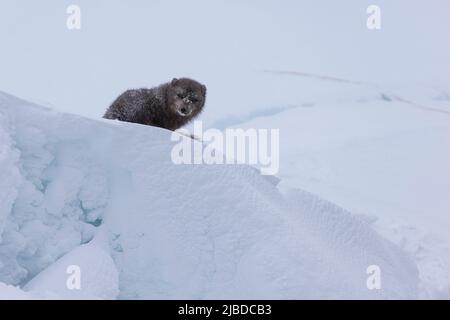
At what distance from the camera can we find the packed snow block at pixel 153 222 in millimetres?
3680

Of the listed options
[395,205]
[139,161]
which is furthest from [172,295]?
[395,205]

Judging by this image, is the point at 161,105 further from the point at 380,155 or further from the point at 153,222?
the point at 380,155

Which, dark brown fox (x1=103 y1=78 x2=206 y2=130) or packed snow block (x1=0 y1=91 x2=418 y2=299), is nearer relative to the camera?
packed snow block (x1=0 y1=91 x2=418 y2=299)

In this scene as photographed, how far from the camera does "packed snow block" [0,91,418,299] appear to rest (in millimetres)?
3680

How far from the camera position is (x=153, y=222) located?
152 inches

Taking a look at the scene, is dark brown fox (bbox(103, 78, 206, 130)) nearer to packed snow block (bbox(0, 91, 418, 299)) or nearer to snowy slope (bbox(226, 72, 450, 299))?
snowy slope (bbox(226, 72, 450, 299))

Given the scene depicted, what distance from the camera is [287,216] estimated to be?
4098 mm

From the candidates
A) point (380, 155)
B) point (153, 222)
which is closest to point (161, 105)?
point (153, 222)

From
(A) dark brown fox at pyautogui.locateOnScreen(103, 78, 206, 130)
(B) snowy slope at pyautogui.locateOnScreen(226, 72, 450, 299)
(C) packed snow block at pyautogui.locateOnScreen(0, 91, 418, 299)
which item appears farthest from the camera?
(B) snowy slope at pyautogui.locateOnScreen(226, 72, 450, 299)

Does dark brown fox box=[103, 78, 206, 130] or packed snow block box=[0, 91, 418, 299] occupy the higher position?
dark brown fox box=[103, 78, 206, 130]

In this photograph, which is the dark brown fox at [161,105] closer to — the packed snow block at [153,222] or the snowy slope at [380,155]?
the snowy slope at [380,155]

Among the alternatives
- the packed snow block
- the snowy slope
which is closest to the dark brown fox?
the snowy slope
